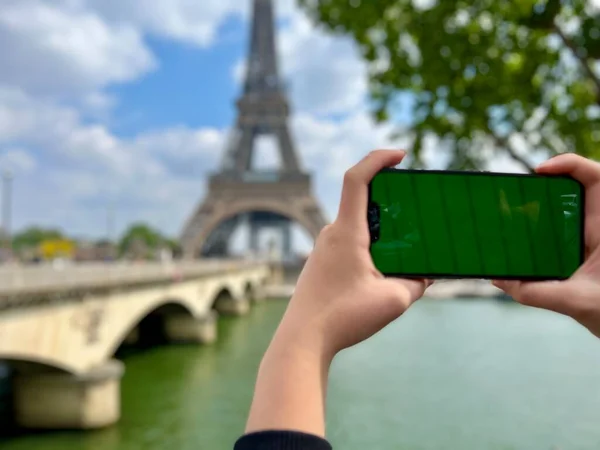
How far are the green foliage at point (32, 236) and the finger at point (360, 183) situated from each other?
4045 inches

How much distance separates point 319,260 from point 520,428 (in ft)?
43.5

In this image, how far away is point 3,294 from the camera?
392 inches

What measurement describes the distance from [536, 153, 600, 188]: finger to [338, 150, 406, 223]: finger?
0.51 m

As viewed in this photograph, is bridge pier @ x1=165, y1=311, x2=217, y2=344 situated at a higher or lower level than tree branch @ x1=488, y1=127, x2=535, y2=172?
lower

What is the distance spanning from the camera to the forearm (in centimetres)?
Answer: 151

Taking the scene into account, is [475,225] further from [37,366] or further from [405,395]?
[405,395]

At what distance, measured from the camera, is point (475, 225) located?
189 centimetres

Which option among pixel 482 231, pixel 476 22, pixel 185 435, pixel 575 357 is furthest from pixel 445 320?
pixel 482 231

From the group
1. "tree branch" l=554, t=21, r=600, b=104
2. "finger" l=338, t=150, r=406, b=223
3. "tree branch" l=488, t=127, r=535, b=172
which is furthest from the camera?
"tree branch" l=488, t=127, r=535, b=172

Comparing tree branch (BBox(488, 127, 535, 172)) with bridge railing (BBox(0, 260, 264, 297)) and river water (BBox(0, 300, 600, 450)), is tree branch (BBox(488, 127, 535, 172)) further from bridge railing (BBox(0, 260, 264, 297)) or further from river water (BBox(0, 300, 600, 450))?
bridge railing (BBox(0, 260, 264, 297))

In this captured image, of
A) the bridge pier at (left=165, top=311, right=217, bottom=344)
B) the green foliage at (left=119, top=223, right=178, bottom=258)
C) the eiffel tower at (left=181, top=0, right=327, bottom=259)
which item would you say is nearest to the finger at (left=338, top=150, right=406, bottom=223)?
the bridge pier at (left=165, top=311, right=217, bottom=344)

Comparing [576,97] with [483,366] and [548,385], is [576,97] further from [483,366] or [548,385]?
[483,366]

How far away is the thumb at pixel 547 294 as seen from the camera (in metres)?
1.70

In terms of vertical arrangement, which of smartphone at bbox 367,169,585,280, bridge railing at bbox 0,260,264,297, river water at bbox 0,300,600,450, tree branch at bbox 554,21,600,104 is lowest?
river water at bbox 0,300,600,450
